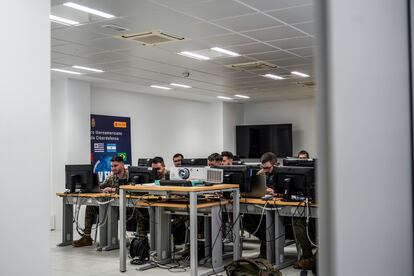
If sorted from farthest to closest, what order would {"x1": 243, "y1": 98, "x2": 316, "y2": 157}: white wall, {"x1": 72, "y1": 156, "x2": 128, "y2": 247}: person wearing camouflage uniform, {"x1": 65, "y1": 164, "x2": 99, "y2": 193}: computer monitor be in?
{"x1": 243, "y1": 98, "x2": 316, "y2": 157}: white wall → {"x1": 65, "y1": 164, "x2": 99, "y2": 193}: computer monitor → {"x1": 72, "y1": 156, "x2": 128, "y2": 247}: person wearing camouflage uniform

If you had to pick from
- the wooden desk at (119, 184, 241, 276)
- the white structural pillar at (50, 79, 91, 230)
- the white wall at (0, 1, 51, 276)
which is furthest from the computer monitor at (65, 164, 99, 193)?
the white wall at (0, 1, 51, 276)

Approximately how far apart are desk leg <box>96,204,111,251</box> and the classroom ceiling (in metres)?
2.30

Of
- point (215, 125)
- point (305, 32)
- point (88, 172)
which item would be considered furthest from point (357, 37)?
point (215, 125)

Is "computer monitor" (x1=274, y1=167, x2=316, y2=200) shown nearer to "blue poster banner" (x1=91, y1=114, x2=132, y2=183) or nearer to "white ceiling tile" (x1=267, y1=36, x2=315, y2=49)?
"white ceiling tile" (x1=267, y1=36, x2=315, y2=49)

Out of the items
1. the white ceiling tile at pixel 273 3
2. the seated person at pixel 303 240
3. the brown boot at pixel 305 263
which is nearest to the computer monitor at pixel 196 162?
the seated person at pixel 303 240

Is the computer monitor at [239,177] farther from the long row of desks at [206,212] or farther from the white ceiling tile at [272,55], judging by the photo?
the white ceiling tile at [272,55]

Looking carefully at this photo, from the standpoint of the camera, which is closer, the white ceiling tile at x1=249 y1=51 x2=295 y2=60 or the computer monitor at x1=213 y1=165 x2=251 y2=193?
the computer monitor at x1=213 y1=165 x2=251 y2=193

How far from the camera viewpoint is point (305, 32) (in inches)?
225

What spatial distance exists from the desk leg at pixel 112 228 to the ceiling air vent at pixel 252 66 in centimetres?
304

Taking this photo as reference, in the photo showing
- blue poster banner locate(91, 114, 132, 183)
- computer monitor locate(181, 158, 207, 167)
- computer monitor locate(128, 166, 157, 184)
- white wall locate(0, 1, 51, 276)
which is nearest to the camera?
white wall locate(0, 1, 51, 276)

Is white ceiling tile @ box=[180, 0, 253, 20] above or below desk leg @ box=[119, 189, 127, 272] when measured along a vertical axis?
above

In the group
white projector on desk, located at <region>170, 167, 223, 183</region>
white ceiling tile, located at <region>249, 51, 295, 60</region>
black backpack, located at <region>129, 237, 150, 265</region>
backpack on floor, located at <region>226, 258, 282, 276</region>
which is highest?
white ceiling tile, located at <region>249, 51, 295, 60</region>

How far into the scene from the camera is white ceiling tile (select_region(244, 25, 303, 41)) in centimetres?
555

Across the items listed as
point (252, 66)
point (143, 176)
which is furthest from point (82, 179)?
point (252, 66)
